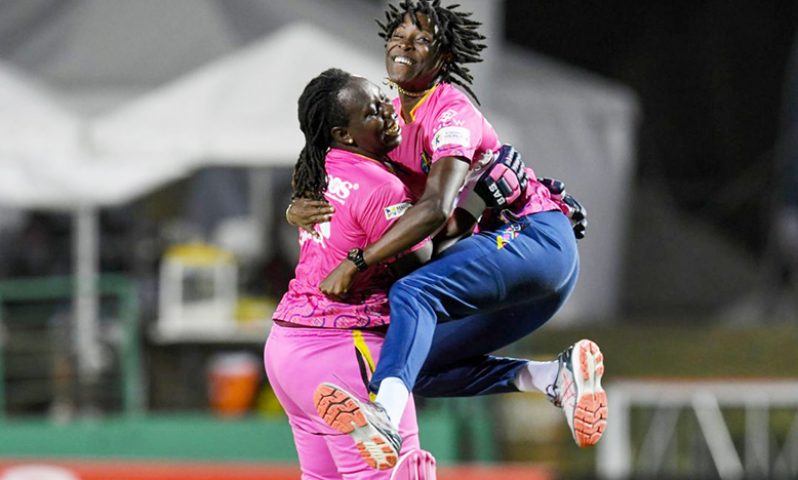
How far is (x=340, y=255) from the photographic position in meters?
4.27

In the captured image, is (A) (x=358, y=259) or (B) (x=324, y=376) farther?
(B) (x=324, y=376)

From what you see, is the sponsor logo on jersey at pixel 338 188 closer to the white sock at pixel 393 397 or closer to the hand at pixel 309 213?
the hand at pixel 309 213

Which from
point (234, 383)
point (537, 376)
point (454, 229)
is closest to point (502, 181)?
point (454, 229)

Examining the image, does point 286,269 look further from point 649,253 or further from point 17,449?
point 649,253

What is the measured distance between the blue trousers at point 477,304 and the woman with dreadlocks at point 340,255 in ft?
0.38

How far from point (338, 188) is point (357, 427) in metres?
0.64

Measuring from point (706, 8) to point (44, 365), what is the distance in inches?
277

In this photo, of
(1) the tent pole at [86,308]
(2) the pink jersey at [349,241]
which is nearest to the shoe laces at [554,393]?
(2) the pink jersey at [349,241]

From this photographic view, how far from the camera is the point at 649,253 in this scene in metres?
14.9

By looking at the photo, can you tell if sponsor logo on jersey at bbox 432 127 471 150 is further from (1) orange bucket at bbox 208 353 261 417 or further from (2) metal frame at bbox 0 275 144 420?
(1) orange bucket at bbox 208 353 261 417

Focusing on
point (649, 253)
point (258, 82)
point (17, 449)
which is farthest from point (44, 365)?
point (649, 253)

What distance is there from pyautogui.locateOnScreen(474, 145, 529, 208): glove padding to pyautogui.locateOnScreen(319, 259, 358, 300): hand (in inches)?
16.1

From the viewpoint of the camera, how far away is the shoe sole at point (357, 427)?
155 inches

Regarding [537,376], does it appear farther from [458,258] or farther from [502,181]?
[502,181]
